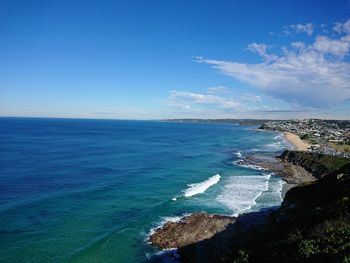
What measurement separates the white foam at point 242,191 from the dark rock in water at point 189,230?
4.42m

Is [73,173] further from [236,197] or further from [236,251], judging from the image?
[236,251]

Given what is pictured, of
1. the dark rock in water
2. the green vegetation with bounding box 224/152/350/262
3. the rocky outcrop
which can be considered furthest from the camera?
the rocky outcrop

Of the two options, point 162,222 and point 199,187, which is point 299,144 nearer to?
point 199,187

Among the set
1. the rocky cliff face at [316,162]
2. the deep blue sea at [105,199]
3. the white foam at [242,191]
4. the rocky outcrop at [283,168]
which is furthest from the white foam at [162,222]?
the rocky cliff face at [316,162]

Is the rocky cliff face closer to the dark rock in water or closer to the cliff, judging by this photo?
the cliff

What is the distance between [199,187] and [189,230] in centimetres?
1848

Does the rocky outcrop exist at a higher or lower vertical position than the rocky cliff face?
lower

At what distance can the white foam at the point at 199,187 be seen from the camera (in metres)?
48.7

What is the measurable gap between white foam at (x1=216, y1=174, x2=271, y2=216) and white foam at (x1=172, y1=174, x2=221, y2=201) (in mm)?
2243

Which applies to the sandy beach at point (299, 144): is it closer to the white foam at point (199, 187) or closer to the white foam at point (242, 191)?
the white foam at point (242, 191)

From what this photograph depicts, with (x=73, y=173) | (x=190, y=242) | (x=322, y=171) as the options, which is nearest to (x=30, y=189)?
(x=73, y=173)

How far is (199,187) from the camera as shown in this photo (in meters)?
52.5

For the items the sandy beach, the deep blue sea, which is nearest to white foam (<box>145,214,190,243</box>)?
the deep blue sea

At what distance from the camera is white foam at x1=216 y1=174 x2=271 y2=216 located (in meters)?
43.6
